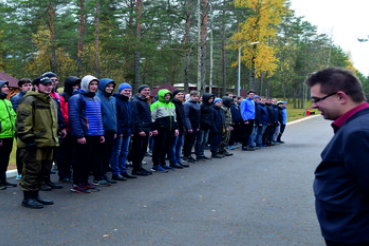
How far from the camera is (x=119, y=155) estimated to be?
28.3 feet

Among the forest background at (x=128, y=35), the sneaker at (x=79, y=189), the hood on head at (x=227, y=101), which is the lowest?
the sneaker at (x=79, y=189)

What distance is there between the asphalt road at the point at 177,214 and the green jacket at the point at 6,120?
108 cm

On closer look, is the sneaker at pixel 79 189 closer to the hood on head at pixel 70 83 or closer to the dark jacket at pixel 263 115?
the hood on head at pixel 70 83

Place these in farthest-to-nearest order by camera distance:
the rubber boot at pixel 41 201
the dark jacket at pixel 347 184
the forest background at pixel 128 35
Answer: the forest background at pixel 128 35 → the rubber boot at pixel 41 201 → the dark jacket at pixel 347 184

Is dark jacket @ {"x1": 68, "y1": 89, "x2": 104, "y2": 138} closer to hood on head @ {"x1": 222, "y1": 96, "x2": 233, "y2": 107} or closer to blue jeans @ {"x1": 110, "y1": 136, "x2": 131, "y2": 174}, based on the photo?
blue jeans @ {"x1": 110, "y1": 136, "x2": 131, "y2": 174}

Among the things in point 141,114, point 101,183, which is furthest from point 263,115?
point 101,183

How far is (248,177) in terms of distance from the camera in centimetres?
877

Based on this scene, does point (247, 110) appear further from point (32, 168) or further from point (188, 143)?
point (32, 168)

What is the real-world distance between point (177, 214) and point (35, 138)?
2.54 meters

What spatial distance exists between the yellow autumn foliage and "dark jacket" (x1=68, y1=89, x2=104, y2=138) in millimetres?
31526

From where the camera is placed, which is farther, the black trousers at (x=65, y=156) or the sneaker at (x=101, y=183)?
the black trousers at (x=65, y=156)

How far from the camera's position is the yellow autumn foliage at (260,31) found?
37.0m

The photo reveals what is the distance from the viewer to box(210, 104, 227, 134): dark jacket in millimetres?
12086

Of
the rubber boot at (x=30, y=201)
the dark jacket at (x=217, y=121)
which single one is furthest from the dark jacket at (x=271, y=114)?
the rubber boot at (x=30, y=201)
